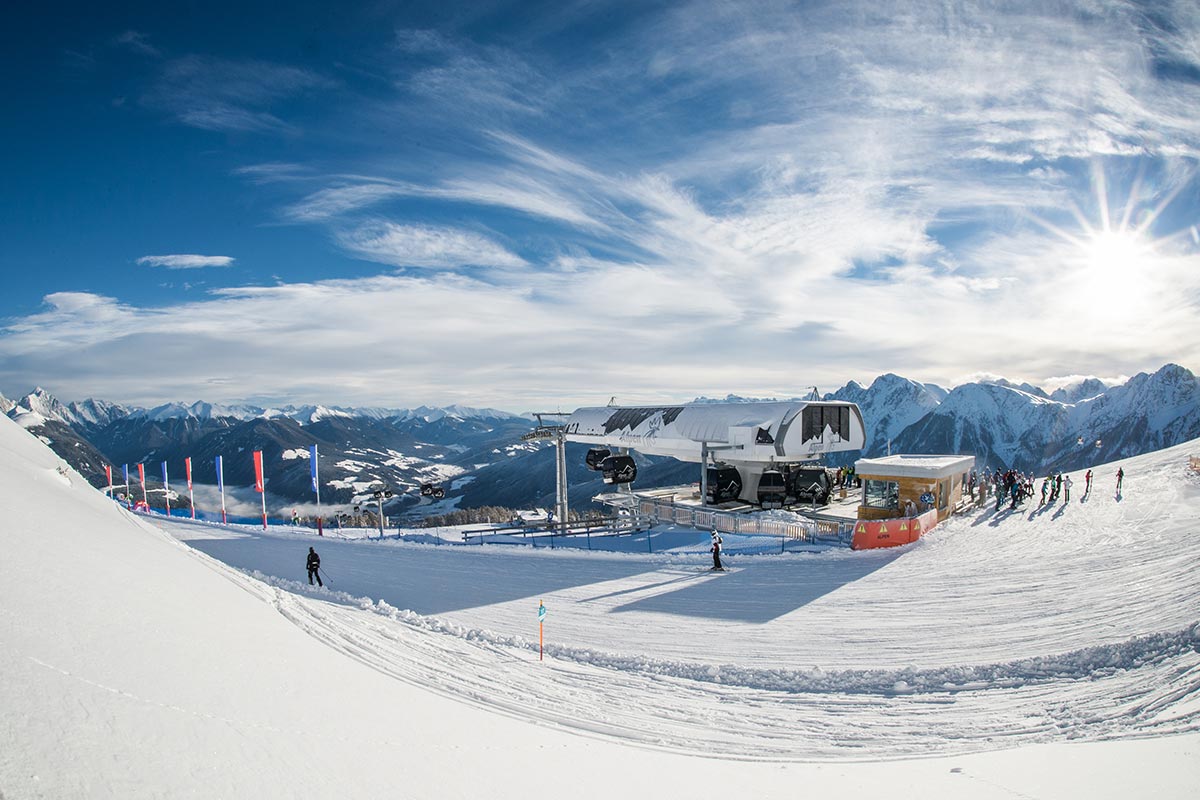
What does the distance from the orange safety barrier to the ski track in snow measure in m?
0.76

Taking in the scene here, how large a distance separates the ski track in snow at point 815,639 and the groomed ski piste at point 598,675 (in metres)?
0.08

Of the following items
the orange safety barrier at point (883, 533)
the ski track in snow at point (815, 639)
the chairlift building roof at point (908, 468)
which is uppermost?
the chairlift building roof at point (908, 468)

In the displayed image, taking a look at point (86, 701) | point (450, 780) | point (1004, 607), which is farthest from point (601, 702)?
point (1004, 607)

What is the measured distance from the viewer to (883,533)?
69.5 feet

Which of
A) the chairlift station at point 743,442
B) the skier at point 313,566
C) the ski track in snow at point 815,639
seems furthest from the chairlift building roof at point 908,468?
the skier at point 313,566

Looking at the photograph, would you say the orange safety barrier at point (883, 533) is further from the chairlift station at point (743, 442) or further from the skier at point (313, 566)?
the skier at point (313, 566)

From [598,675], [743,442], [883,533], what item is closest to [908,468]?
[883,533]

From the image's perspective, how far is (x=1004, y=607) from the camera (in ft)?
46.4

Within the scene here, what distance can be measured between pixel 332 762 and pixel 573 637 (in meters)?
8.91

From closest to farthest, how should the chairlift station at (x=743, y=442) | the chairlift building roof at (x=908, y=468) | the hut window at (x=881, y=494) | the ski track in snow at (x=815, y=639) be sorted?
the ski track in snow at (x=815, y=639) → the chairlift building roof at (x=908, y=468) → the hut window at (x=881, y=494) → the chairlift station at (x=743, y=442)

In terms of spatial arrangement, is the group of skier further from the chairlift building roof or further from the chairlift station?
the chairlift station

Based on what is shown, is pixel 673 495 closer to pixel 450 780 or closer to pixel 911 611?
pixel 911 611

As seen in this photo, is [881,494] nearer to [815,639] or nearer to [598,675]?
[815,639]

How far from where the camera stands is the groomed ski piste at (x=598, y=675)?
4.74m
